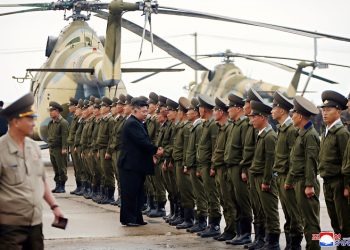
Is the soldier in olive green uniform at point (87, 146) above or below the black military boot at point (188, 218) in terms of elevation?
above

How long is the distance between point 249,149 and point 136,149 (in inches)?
103

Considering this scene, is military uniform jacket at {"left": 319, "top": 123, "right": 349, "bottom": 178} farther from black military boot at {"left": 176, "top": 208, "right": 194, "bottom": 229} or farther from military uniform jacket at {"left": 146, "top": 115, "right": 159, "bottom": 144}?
military uniform jacket at {"left": 146, "top": 115, "right": 159, "bottom": 144}

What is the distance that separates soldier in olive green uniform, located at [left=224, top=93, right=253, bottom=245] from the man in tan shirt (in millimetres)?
4258

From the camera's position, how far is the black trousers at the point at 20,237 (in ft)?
20.7

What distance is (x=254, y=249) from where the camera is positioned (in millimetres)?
10133

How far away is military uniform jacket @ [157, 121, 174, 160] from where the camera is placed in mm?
12859

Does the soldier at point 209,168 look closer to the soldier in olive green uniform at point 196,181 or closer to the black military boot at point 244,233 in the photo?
the soldier in olive green uniform at point 196,181

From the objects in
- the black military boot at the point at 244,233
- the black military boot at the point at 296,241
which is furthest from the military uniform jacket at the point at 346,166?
the black military boot at the point at 244,233

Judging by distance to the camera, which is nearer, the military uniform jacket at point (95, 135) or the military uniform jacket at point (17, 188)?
the military uniform jacket at point (17, 188)

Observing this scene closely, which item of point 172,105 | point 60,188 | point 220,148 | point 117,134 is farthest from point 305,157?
point 60,188

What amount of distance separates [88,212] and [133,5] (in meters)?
7.72

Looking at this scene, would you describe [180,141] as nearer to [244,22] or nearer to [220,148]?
[220,148]

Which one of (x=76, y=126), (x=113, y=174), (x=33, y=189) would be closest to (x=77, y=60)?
(x=76, y=126)

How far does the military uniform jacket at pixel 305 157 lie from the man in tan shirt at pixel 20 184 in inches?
126
